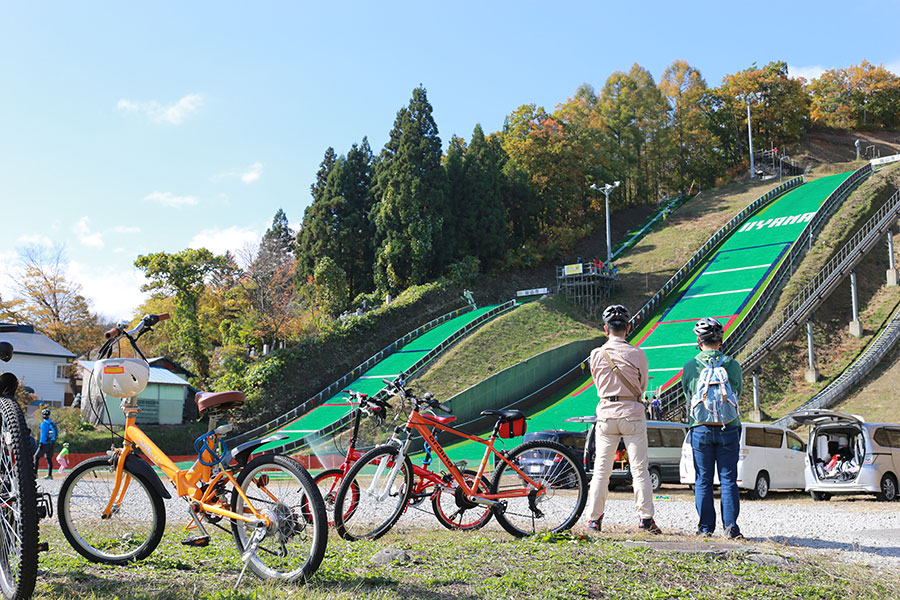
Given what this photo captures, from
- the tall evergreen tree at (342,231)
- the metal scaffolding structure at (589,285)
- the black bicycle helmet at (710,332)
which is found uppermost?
the tall evergreen tree at (342,231)

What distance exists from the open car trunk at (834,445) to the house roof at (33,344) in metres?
39.3

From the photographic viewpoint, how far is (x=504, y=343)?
34812 mm

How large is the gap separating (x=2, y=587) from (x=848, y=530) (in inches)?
→ 323

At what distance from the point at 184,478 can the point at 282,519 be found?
923 mm

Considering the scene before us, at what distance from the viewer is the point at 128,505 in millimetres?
5145

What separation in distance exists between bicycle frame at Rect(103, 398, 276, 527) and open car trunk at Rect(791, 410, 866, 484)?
12919mm

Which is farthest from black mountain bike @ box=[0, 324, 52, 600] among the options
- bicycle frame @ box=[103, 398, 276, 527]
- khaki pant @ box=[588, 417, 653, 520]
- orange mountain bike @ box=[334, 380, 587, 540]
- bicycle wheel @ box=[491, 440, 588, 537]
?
khaki pant @ box=[588, 417, 653, 520]

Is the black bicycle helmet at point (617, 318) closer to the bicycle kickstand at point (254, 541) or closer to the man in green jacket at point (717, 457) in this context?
the man in green jacket at point (717, 457)

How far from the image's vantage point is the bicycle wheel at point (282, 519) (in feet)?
13.8

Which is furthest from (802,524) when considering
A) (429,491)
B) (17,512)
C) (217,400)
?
(17,512)

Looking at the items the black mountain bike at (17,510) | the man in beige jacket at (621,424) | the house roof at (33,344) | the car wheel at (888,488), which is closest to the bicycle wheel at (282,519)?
the black mountain bike at (17,510)

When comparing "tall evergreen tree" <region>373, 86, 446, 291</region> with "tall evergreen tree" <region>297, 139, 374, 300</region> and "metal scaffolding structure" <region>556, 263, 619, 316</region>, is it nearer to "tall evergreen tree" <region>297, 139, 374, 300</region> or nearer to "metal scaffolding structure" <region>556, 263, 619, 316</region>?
"tall evergreen tree" <region>297, 139, 374, 300</region>

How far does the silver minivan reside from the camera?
44.5ft

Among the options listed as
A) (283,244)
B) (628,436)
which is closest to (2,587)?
(628,436)
